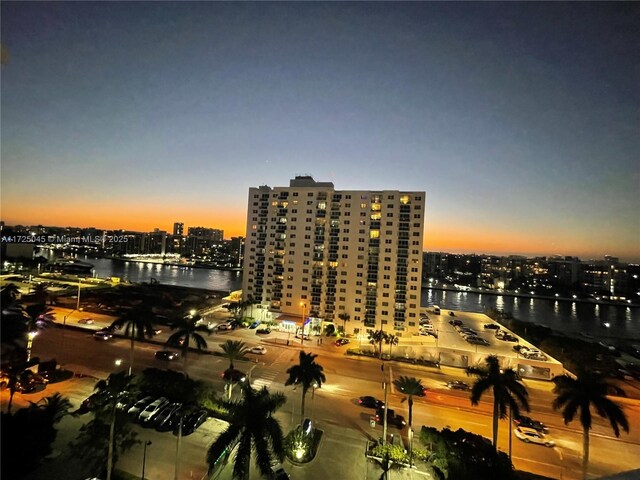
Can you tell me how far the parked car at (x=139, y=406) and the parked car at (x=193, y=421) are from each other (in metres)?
2.34

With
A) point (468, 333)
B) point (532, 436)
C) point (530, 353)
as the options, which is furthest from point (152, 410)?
point (468, 333)

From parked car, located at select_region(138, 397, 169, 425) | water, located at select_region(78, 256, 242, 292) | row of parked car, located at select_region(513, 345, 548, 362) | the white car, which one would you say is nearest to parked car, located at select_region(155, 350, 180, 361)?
parked car, located at select_region(138, 397, 169, 425)

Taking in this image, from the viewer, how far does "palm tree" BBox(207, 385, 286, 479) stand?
959 cm

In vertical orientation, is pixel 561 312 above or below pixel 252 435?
below

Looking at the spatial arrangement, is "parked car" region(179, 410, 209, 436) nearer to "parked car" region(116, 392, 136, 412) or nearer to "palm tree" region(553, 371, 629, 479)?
"parked car" region(116, 392, 136, 412)

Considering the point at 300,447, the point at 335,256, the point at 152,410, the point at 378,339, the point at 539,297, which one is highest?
the point at 335,256

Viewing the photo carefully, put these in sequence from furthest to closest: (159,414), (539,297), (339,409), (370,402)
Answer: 1. (539,297)
2. (370,402)
3. (339,409)
4. (159,414)

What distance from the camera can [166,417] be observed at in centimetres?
1539

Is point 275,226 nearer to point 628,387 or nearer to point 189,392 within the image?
point 189,392

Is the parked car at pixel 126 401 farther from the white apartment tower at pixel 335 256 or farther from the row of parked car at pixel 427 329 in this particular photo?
the row of parked car at pixel 427 329

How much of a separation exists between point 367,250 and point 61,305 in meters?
38.2

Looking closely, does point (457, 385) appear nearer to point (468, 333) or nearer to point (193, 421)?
point (468, 333)

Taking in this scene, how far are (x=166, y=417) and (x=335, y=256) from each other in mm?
28789

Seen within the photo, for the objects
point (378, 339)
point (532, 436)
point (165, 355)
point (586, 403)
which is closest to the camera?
point (586, 403)
